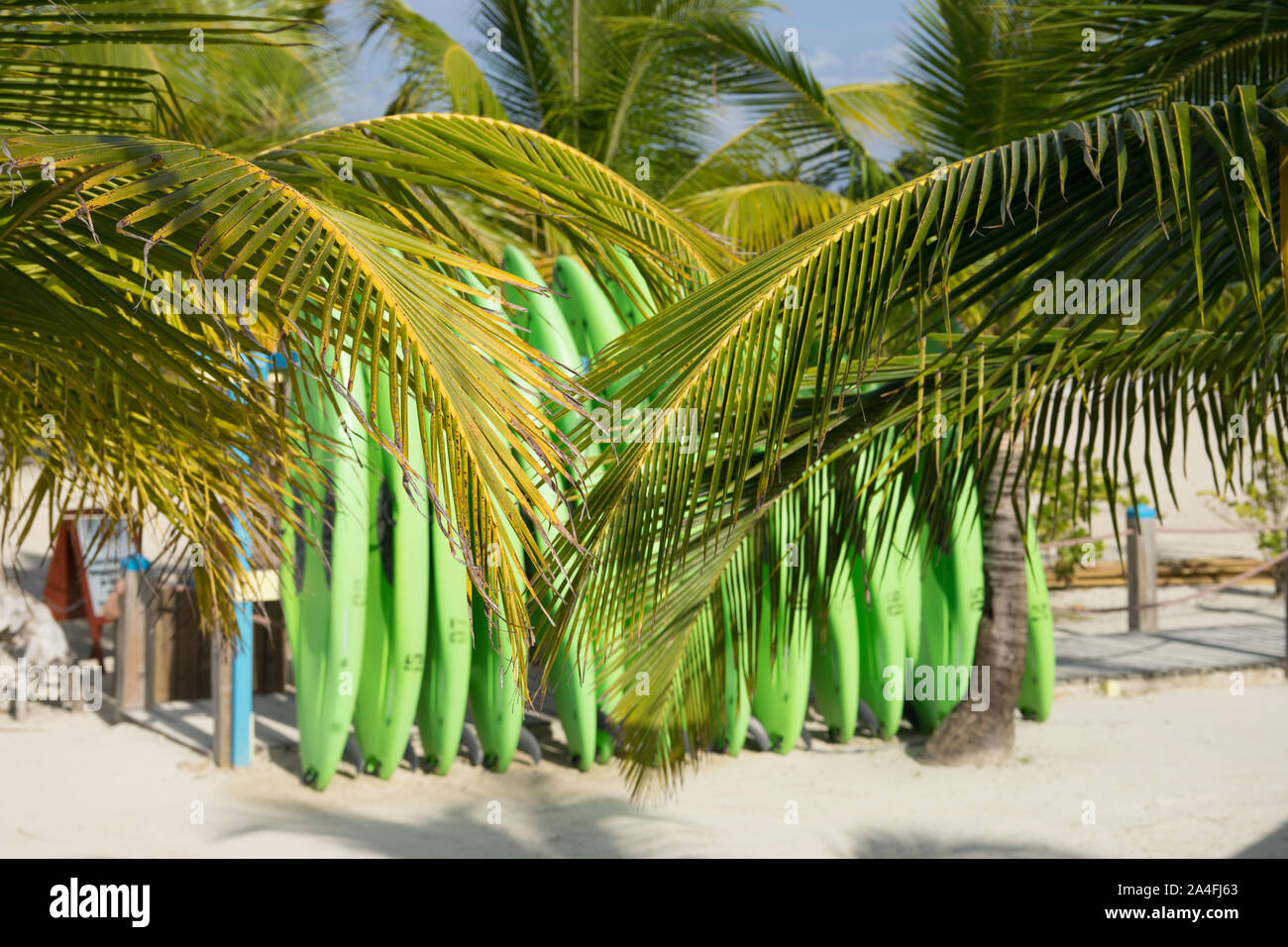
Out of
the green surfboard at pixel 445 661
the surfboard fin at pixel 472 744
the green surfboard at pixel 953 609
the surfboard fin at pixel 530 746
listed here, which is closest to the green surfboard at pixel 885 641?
the green surfboard at pixel 953 609

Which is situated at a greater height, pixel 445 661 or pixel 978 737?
pixel 445 661

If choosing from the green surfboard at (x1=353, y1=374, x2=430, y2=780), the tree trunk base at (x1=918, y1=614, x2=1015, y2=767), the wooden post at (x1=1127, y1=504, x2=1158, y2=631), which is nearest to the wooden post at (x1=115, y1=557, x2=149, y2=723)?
the green surfboard at (x1=353, y1=374, x2=430, y2=780)

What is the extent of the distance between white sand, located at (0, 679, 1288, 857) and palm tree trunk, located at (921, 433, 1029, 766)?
0.48ft

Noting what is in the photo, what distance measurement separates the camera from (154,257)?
207cm

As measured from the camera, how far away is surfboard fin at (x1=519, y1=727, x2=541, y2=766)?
6157mm

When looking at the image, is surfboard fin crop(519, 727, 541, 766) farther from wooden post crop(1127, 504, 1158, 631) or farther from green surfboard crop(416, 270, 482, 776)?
wooden post crop(1127, 504, 1158, 631)

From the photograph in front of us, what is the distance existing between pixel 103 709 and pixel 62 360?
17.2ft

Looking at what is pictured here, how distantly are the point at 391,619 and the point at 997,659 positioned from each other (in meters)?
3.26

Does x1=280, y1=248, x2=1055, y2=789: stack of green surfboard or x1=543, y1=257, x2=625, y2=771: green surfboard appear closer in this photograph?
x1=280, y1=248, x2=1055, y2=789: stack of green surfboard

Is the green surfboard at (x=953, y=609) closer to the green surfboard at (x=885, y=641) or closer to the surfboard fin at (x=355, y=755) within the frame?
the green surfboard at (x=885, y=641)

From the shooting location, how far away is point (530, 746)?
20.3 feet

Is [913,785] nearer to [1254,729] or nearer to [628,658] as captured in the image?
[1254,729]

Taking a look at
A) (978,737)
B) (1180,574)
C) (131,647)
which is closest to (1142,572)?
(1180,574)

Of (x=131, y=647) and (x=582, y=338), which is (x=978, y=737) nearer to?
(x=582, y=338)
